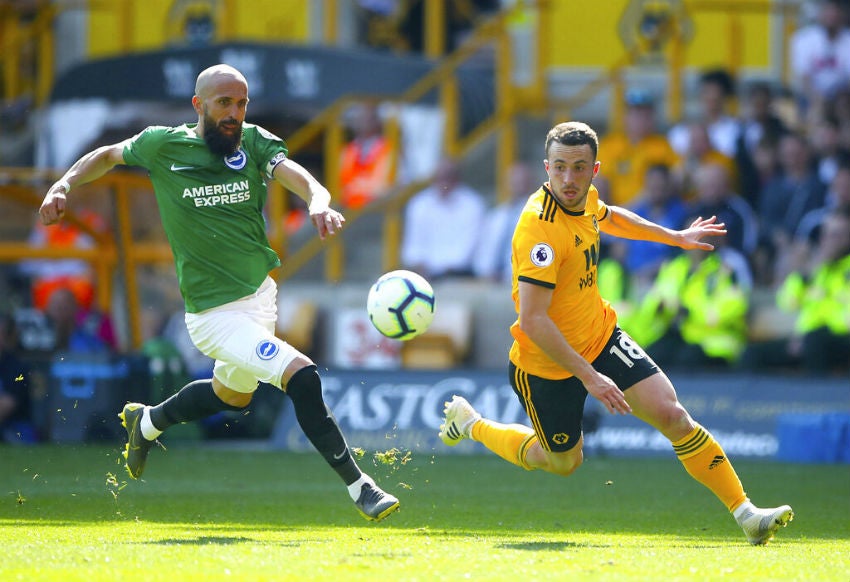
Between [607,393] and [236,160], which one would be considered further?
[236,160]

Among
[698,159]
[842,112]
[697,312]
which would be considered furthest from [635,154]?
[697,312]

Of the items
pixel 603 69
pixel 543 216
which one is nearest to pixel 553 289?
pixel 543 216

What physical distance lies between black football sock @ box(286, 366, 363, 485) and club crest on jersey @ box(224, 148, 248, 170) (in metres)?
1.18

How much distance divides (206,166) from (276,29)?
15566 millimetres

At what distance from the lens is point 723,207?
15297mm

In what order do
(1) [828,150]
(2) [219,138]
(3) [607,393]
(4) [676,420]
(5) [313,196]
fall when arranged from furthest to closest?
(1) [828,150]
(2) [219,138]
(5) [313,196]
(4) [676,420]
(3) [607,393]

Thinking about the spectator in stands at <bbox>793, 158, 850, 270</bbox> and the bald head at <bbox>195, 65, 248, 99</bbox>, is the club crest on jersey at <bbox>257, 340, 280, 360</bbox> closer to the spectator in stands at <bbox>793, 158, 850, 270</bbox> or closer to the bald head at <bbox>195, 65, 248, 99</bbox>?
the bald head at <bbox>195, 65, 248, 99</bbox>

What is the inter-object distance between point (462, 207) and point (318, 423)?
31.6 feet

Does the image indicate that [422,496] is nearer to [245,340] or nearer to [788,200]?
[245,340]

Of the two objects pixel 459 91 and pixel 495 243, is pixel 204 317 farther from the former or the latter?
pixel 459 91

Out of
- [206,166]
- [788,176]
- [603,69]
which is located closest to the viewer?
[206,166]

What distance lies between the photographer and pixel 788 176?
15859 millimetres

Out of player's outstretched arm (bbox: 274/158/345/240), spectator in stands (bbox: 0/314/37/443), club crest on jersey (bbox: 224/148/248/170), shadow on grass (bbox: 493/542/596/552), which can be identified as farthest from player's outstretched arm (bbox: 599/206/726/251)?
spectator in stands (bbox: 0/314/37/443)

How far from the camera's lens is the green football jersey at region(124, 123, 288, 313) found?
832 centimetres
